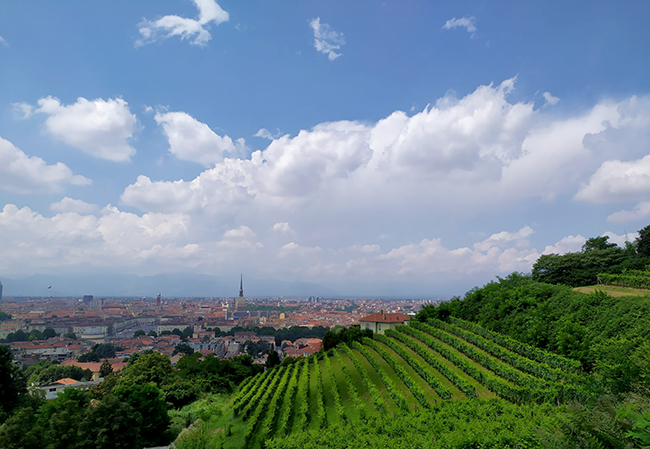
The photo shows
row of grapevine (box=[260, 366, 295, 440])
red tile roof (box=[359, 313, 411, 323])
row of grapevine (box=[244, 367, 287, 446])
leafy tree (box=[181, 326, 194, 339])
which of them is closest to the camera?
row of grapevine (box=[260, 366, 295, 440])

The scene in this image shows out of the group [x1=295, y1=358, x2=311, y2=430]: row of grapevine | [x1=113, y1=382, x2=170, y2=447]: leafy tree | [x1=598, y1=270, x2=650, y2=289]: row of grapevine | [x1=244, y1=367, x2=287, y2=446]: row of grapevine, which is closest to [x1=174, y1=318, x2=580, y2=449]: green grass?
[x1=295, y1=358, x2=311, y2=430]: row of grapevine

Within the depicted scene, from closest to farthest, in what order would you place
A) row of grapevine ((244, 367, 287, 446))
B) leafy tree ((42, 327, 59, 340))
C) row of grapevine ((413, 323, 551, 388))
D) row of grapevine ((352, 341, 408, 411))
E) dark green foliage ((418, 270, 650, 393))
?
dark green foliage ((418, 270, 650, 393))
row of grapevine ((413, 323, 551, 388))
row of grapevine ((352, 341, 408, 411))
row of grapevine ((244, 367, 287, 446))
leafy tree ((42, 327, 59, 340))

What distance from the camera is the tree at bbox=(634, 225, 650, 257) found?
32.9 m

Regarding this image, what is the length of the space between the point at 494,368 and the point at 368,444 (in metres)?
8.99

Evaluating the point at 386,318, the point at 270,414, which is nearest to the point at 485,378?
the point at 270,414

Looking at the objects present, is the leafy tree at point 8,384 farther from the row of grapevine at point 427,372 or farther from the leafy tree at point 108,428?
the row of grapevine at point 427,372

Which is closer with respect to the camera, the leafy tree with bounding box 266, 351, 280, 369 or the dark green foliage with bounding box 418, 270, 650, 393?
the dark green foliage with bounding box 418, 270, 650, 393

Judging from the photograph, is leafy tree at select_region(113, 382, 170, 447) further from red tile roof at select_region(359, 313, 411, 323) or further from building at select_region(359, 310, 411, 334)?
red tile roof at select_region(359, 313, 411, 323)

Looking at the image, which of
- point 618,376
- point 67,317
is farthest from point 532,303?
point 67,317

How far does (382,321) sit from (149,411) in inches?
1188

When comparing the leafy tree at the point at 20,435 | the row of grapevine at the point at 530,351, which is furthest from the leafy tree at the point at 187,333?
the row of grapevine at the point at 530,351

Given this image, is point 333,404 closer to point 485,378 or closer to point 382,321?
point 485,378

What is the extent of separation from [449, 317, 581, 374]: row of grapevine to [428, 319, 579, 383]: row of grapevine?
1.52 feet

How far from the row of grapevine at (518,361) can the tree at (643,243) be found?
24109 millimetres
